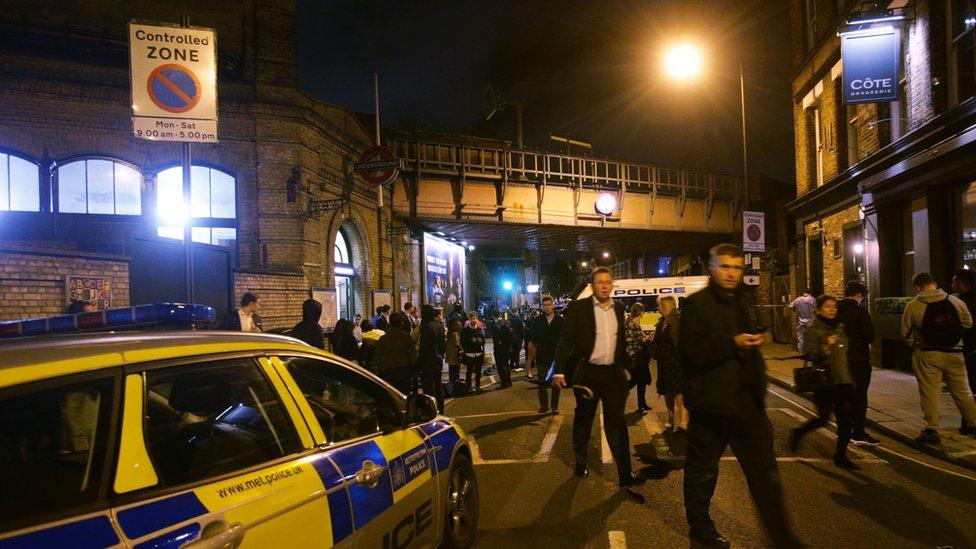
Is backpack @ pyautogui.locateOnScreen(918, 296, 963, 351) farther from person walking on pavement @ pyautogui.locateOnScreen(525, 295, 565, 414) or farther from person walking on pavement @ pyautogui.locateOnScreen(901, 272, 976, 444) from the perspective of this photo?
person walking on pavement @ pyautogui.locateOnScreen(525, 295, 565, 414)

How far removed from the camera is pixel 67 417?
2.13 metres

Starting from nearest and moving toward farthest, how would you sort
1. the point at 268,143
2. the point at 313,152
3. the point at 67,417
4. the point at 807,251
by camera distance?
the point at 67,417 < the point at 268,143 < the point at 313,152 < the point at 807,251

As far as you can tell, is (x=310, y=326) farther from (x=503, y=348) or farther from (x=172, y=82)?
(x=503, y=348)

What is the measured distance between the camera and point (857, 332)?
6402 mm

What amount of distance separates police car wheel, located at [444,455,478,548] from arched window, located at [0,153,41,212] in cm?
1180

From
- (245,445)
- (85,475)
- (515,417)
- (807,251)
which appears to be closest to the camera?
(85,475)

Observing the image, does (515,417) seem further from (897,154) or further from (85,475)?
(897,154)

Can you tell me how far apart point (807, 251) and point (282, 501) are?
20602mm

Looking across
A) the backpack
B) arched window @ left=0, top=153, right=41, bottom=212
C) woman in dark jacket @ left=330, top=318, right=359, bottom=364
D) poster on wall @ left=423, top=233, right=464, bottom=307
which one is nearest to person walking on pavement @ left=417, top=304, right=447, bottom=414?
woman in dark jacket @ left=330, top=318, right=359, bottom=364

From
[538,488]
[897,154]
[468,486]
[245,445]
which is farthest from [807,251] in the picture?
[245,445]

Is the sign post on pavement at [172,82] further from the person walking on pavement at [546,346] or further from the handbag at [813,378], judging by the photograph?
the handbag at [813,378]

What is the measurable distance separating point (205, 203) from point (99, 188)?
197cm

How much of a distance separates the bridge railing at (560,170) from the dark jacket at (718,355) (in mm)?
18080

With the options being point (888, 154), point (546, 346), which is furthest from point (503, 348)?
point (888, 154)
